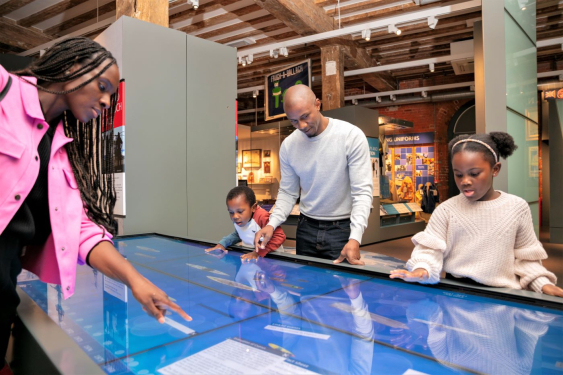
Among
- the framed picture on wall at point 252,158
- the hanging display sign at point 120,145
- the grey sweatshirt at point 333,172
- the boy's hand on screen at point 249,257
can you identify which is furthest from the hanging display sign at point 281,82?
the boy's hand on screen at point 249,257

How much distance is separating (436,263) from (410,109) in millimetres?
11410

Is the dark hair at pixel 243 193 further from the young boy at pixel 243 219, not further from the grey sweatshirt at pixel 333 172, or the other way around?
the grey sweatshirt at pixel 333 172

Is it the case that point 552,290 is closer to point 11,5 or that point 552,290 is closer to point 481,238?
point 481,238

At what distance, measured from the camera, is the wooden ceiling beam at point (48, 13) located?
5.96 meters

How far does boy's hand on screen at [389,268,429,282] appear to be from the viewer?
1.47 m

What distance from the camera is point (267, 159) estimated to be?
1001 centimetres

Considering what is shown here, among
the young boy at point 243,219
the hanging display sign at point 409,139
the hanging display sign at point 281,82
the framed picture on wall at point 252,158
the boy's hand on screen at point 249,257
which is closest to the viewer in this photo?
the boy's hand on screen at point 249,257

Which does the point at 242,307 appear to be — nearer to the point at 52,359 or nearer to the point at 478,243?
the point at 52,359

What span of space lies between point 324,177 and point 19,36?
23.2 ft

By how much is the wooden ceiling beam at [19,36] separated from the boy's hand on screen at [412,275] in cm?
766

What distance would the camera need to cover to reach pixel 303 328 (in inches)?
42.3

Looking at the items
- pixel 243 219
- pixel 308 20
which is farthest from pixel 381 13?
pixel 243 219

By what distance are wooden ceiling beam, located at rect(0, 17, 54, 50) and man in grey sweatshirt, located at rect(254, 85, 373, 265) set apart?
6.64 metres

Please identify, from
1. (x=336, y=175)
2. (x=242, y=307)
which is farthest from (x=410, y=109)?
(x=242, y=307)
